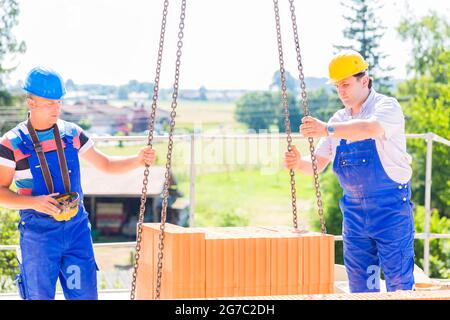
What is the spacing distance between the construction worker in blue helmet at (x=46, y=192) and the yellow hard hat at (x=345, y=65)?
1147 mm

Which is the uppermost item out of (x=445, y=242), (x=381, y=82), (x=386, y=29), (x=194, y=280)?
(x=386, y=29)

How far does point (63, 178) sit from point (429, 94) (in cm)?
4077

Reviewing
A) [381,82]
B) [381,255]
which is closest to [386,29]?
[381,82]

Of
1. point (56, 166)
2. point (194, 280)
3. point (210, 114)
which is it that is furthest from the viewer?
point (210, 114)

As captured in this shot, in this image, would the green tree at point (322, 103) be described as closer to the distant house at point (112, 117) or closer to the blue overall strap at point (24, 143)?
the distant house at point (112, 117)

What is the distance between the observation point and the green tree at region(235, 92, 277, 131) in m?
59.9

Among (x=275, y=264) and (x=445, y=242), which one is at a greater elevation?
(x=275, y=264)

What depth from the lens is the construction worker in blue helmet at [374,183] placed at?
128 inches

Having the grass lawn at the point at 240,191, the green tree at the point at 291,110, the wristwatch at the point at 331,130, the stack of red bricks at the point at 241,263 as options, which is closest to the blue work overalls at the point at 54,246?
the stack of red bricks at the point at 241,263

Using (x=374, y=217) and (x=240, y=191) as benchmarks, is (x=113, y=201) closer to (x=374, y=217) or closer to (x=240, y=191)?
(x=240, y=191)

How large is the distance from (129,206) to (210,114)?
14413 millimetres

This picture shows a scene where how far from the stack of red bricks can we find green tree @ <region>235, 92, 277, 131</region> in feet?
183
